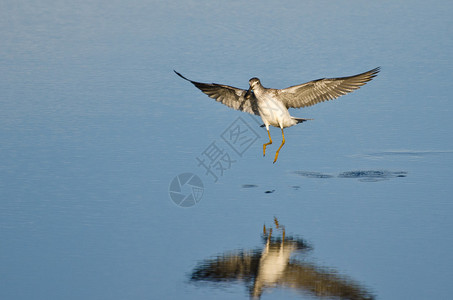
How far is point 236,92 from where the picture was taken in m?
14.4

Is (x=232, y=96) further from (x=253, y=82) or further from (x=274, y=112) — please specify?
(x=274, y=112)

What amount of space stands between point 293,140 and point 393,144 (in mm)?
1989

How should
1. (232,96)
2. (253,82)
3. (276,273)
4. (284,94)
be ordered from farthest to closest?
1. (232,96)
2. (284,94)
3. (253,82)
4. (276,273)

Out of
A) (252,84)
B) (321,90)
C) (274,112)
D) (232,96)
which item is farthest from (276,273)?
(232,96)

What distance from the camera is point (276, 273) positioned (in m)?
9.46

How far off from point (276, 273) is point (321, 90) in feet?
17.8

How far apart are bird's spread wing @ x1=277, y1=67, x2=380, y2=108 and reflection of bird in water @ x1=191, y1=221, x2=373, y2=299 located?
4.29 meters

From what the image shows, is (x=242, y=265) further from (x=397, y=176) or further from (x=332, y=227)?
(x=397, y=176)

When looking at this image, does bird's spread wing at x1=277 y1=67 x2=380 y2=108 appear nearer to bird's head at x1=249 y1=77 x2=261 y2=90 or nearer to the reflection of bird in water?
bird's head at x1=249 y1=77 x2=261 y2=90

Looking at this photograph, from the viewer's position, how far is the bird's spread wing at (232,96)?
14363 mm

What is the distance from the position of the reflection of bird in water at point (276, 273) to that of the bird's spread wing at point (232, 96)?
15.3 ft

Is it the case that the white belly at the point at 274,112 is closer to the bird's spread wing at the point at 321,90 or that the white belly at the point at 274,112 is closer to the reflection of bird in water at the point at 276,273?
the bird's spread wing at the point at 321,90

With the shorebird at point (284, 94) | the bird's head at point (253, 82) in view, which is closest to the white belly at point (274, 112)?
the shorebird at point (284, 94)

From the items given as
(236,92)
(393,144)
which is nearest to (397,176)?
(393,144)
